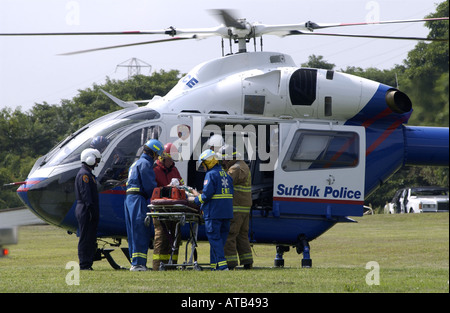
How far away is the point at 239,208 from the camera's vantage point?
→ 13.3 meters

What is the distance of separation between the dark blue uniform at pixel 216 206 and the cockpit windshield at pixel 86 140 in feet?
7.44

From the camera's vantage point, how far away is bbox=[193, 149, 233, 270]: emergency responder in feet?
40.8

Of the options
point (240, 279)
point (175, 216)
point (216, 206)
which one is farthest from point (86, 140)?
point (240, 279)

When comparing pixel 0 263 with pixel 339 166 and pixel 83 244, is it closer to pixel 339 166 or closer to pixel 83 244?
pixel 83 244

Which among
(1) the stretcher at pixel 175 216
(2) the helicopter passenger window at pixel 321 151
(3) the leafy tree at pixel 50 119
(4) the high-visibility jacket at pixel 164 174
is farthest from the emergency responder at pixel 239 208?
(3) the leafy tree at pixel 50 119

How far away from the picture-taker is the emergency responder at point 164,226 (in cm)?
1292

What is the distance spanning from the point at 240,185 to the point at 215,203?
0.99 m

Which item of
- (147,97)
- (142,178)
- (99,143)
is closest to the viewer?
(142,178)

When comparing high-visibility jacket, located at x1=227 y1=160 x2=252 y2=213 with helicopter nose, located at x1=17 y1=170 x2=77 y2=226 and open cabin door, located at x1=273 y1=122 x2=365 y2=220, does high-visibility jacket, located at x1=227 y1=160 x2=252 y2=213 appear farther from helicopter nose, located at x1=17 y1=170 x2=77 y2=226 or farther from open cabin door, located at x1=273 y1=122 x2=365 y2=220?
helicopter nose, located at x1=17 y1=170 x2=77 y2=226

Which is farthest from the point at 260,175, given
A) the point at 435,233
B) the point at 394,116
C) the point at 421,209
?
the point at 421,209

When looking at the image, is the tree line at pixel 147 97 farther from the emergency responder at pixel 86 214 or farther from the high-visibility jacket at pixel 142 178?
the high-visibility jacket at pixel 142 178

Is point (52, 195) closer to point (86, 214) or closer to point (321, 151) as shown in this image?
point (86, 214)

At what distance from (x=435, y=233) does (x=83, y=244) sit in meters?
16.9

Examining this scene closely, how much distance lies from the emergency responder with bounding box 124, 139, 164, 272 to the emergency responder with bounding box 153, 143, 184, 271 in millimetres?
179
